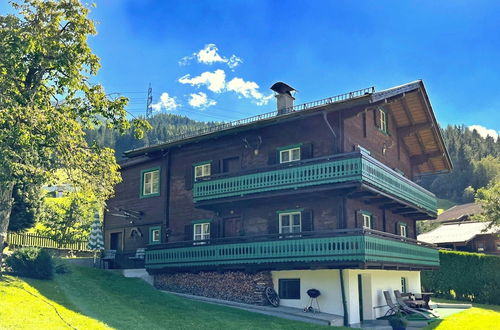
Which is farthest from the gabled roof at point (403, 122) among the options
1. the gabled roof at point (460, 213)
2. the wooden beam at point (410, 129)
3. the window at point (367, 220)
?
the gabled roof at point (460, 213)

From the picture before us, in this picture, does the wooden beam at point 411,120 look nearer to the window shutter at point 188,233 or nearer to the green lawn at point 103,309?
the window shutter at point 188,233

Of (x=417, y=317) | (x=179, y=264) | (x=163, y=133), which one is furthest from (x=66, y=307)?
(x=163, y=133)

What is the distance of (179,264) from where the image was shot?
25.2m

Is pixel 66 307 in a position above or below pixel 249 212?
below

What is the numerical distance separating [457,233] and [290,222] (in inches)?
1363

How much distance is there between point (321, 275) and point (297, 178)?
177 inches

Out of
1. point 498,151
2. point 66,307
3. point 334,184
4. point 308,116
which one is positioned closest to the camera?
point 66,307

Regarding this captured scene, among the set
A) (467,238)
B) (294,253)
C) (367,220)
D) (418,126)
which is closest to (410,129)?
(418,126)

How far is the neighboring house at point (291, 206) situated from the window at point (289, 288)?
6 centimetres

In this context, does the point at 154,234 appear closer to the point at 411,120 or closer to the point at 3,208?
the point at 3,208

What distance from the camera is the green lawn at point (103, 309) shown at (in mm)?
15660

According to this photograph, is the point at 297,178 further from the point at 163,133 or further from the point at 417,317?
the point at 163,133

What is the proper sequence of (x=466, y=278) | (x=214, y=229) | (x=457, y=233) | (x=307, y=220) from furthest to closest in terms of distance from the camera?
(x=457, y=233), (x=466, y=278), (x=214, y=229), (x=307, y=220)

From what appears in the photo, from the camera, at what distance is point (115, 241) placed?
32.3 metres
